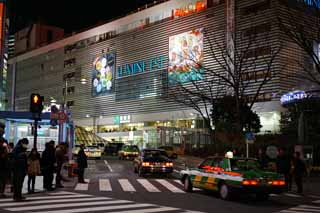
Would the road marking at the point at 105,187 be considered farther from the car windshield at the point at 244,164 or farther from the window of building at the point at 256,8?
the window of building at the point at 256,8

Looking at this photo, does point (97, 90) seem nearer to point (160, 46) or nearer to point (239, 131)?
point (160, 46)

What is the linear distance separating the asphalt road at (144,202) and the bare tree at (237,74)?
692 inches

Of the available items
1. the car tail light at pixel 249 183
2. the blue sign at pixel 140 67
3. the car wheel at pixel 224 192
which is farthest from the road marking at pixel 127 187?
the blue sign at pixel 140 67

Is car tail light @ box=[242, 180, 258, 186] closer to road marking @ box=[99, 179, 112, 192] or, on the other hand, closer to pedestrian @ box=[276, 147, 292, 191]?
pedestrian @ box=[276, 147, 292, 191]

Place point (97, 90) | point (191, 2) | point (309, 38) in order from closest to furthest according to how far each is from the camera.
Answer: point (309, 38) < point (191, 2) < point (97, 90)

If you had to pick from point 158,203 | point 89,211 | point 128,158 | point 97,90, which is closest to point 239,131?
point 128,158

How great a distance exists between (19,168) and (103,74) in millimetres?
76154

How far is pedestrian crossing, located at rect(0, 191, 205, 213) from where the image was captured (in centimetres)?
1179

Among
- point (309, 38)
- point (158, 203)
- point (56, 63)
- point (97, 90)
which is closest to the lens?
point (158, 203)

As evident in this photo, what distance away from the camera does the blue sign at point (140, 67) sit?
75500mm

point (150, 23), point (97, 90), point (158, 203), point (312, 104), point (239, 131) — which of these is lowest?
point (158, 203)

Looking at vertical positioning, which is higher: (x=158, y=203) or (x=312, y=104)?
(x=312, y=104)

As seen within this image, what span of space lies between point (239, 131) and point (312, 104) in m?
7.14

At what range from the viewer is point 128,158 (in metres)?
45.1
